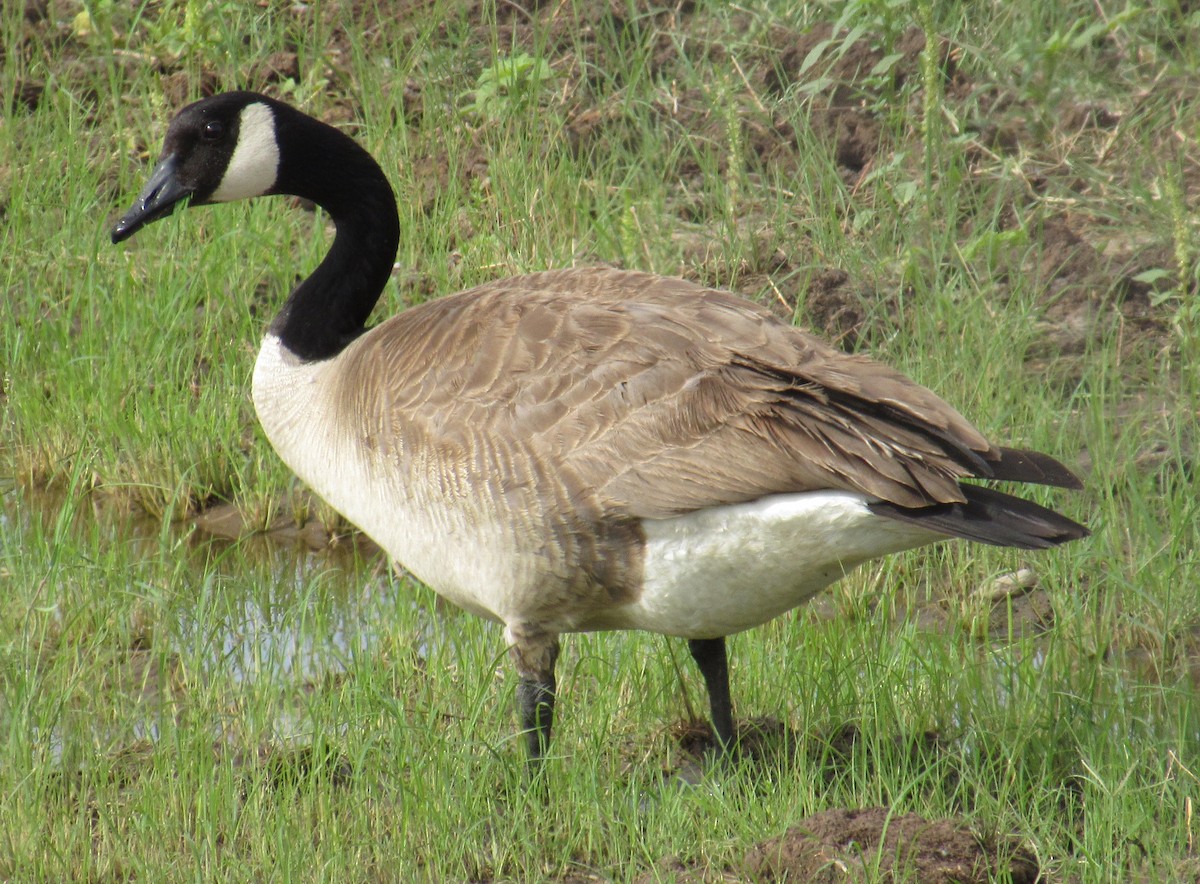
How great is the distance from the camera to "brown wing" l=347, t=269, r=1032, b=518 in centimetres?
334

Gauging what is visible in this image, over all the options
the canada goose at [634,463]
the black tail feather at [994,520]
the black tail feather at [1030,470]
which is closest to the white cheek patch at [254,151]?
the canada goose at [634,463]

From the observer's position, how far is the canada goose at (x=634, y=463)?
10.9ft

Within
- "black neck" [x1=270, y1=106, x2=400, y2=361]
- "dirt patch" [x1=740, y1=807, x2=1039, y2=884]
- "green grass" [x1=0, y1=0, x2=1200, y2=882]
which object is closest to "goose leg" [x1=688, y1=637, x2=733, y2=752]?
"green grass" [x1=0, y1=0, x2=1200, y2=882]

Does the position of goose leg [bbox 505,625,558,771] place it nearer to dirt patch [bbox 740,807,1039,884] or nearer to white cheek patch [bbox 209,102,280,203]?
dirt patch [bbox 740,807,1039,884]

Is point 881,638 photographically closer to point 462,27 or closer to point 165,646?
point 165,646

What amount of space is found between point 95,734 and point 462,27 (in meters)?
3.92

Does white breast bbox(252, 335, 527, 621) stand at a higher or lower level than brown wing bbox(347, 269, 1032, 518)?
lower

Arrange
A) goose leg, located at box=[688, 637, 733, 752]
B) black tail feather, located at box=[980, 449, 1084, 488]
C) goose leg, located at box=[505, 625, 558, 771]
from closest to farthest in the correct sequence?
black tail feather, located at box=[980, 449, 1084, 488]
goose leg, located at box=[505, 625, 558, 771]
goose leg, located at box=[688, 637, 733, 752]

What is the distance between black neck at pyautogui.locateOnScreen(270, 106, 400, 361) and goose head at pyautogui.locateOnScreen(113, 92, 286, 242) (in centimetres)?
5

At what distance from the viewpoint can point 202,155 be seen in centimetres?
448

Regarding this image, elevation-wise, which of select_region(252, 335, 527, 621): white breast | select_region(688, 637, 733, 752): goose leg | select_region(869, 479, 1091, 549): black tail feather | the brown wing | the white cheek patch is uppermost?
the white cheek patch

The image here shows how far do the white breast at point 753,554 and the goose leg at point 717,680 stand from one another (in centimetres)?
32

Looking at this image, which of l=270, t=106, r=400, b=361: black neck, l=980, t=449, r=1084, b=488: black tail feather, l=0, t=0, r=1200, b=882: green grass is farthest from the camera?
l=270, t=106, r=400, b=361: black neck

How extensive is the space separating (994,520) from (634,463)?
795 millimetres
